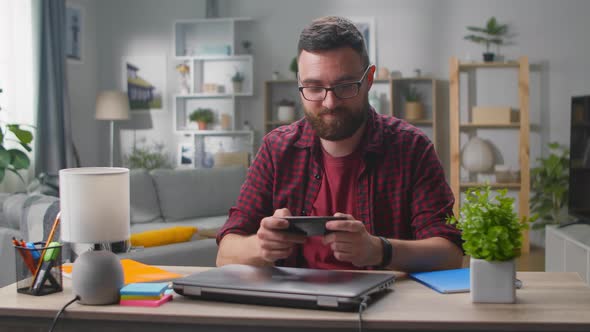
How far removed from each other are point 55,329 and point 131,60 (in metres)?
5.61

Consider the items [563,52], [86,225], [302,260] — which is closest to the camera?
[86,225]

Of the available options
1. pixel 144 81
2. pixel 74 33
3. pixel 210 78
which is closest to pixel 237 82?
pixel 210 78

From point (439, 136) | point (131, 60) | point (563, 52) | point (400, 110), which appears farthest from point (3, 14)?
point (563, 52)

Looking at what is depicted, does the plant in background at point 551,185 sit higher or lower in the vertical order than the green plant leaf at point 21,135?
lower

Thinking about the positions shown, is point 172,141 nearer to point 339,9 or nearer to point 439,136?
point 339,9

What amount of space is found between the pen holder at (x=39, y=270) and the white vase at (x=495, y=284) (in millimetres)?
880

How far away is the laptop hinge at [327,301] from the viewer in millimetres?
1197

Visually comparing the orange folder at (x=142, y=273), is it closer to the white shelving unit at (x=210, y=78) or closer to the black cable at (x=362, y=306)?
the black cable at (x=362, y=306)

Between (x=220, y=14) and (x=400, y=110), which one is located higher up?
(x=220, y=14)

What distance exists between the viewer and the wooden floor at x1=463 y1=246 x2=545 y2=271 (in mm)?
4918

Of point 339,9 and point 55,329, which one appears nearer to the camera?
point 55,329

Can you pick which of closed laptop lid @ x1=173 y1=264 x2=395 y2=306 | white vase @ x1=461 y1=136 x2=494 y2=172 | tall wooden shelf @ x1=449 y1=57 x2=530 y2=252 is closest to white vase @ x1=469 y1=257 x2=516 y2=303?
closed laptop lid @ x1=173 y1=264 x2=395 y2=306

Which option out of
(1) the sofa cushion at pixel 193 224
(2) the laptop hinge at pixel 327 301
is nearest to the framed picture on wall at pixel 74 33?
(1) the sofa cushion at pixel 193 224

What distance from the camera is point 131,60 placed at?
6566mm
